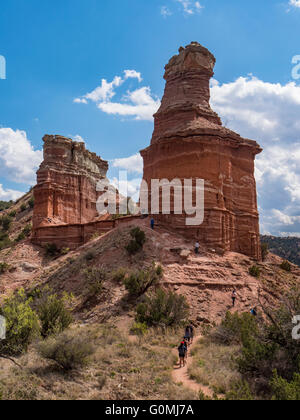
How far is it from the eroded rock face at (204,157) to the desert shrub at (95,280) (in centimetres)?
687

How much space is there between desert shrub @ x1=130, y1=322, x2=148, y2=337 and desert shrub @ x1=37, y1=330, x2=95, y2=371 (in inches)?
189

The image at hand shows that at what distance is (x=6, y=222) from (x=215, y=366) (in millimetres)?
50200

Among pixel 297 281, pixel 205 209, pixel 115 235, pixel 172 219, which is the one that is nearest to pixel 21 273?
pixel 115 235

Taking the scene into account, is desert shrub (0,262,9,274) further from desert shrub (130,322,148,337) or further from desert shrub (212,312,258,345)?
desert shrub (212,312,258,345)

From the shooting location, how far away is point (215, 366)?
12.1 m

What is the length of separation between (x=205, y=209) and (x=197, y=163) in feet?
13.3

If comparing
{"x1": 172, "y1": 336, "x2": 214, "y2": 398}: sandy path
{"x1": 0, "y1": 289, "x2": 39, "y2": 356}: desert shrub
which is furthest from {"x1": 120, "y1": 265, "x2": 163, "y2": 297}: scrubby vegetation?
{"x1": 0, "y1": 289, "x2": 39, "y2": 356}: desert shrub

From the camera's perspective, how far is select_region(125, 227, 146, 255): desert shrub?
2273 centimetres

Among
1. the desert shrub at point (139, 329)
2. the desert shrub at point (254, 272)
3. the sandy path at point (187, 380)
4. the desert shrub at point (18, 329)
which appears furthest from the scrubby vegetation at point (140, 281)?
the desert shrub at point (254, 272)

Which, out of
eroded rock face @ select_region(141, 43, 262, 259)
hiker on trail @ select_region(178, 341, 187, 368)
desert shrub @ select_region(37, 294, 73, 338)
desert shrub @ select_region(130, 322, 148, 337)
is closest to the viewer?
hiker on trail @ select_region(178, 341, 187, 368)

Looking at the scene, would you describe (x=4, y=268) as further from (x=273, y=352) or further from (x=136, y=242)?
(x=273, y=352)

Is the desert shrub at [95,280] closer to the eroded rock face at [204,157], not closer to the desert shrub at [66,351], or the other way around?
the eroded rock face at [204,157]

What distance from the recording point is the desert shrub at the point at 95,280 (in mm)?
20281
